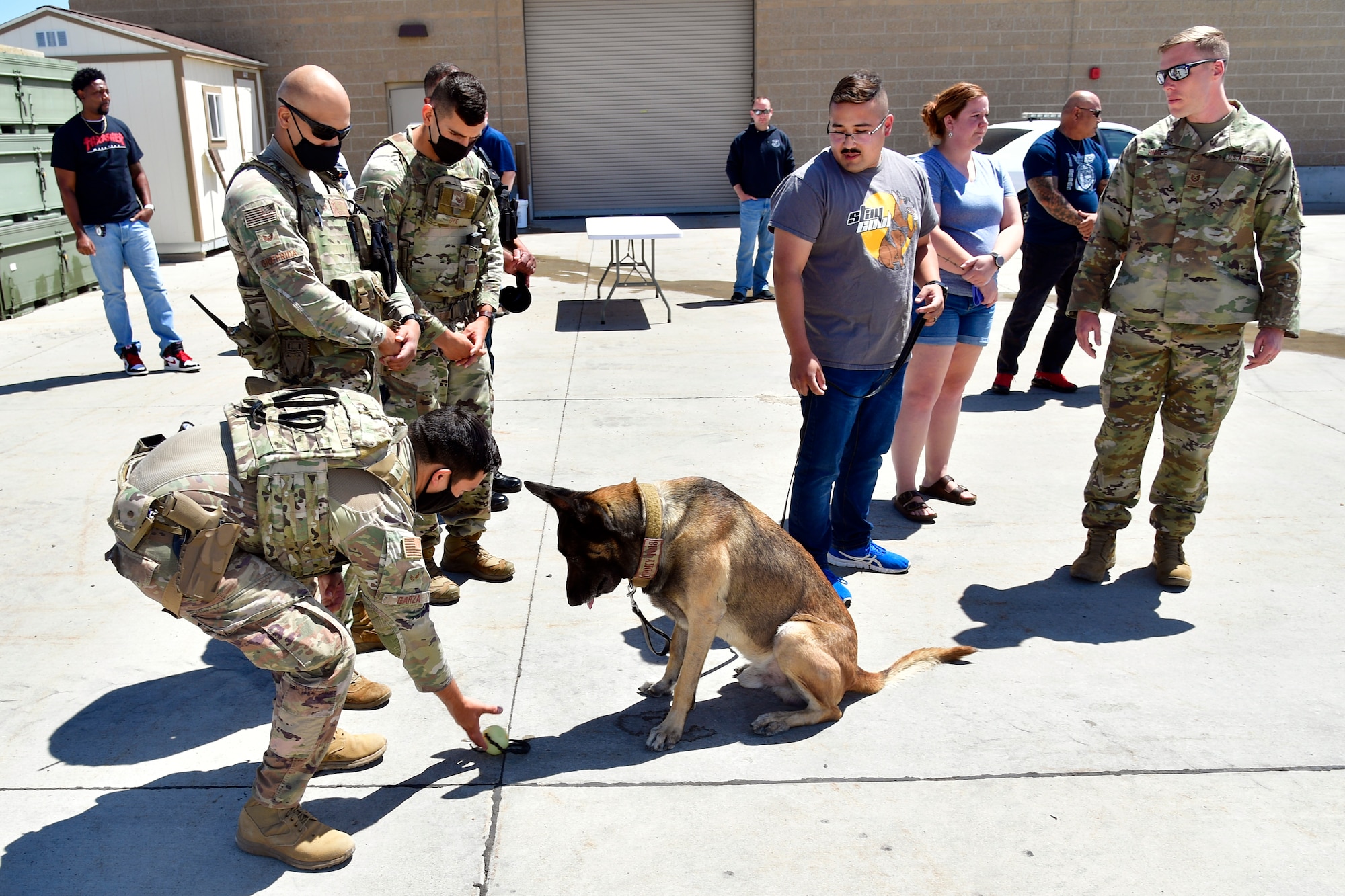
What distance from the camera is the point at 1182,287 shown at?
3891 mm

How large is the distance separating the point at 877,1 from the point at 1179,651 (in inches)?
653

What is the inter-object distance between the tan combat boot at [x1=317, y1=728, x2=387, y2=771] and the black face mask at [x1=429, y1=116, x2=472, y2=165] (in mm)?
2234

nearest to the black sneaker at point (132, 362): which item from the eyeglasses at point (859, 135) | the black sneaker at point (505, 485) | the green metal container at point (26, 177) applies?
the green metal container at point (26, 177)

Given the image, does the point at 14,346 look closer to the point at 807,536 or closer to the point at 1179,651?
the point at 807,536

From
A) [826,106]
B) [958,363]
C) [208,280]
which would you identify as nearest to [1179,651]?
[958,363]

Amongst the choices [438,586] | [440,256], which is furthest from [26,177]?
[438,586]

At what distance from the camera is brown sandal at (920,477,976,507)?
5.10 m

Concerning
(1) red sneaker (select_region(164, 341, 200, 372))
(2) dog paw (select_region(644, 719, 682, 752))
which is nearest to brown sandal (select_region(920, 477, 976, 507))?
(2) dog paw (select_region(644, 719, 682, 752))

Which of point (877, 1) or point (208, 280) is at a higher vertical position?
point (877, 1)

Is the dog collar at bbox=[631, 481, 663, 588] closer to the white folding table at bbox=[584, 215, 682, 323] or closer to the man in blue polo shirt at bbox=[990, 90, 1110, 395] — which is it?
the man in blue polo shirt at bbox=[990, 90, 1110, 395]

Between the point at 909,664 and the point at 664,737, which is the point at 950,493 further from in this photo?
the point at 664,737

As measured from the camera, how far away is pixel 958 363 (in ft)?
16.0

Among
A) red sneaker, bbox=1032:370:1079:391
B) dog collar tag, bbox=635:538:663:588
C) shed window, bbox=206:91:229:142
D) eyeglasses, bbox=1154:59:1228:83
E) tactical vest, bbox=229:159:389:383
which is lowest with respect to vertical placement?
red sneaker, bbox=1032:370:1079:391

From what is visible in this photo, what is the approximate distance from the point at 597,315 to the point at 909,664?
688 centimetres
